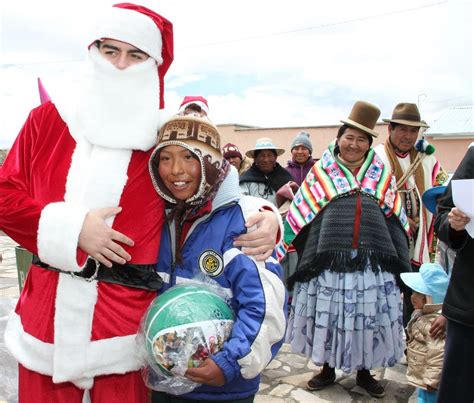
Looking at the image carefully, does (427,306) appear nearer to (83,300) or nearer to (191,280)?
(191,280)

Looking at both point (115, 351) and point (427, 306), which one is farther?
point (427, 306)

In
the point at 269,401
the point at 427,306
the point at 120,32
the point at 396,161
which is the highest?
the point at 120,32

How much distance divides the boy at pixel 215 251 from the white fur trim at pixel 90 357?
248mm

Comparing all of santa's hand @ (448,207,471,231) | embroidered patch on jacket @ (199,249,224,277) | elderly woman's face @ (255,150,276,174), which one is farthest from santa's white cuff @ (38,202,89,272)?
elderly woman's face @ (255,150,276,174)

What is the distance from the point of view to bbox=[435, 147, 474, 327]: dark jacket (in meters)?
2.18

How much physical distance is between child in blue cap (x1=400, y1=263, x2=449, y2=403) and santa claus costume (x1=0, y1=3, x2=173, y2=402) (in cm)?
163

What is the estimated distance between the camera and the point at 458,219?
215 centimetres

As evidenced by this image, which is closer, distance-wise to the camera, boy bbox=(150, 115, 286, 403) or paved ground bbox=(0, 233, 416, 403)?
boy bbox=(150, 115, 286, 403)

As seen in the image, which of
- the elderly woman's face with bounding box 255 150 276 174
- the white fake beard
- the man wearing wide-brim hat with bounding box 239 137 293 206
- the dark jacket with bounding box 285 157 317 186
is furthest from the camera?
the dark jacket with bounding box 285 157 317 186

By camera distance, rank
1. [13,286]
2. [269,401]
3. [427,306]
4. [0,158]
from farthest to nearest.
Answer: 1. [0,158]
2. [13,286]
3. [269,401]
4. [427,306]

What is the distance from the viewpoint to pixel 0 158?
16.6 m

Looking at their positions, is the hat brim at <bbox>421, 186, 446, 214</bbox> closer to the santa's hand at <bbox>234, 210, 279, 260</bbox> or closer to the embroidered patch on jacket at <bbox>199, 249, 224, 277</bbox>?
the santa's hand at <bbox>234, 210, 279, 260</bbox>

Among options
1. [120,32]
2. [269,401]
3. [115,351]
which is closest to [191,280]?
[115,351]

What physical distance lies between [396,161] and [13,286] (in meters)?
5.09
